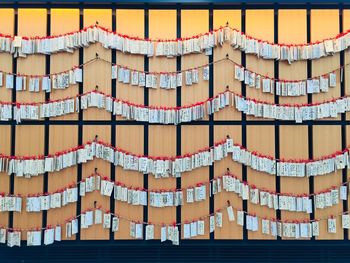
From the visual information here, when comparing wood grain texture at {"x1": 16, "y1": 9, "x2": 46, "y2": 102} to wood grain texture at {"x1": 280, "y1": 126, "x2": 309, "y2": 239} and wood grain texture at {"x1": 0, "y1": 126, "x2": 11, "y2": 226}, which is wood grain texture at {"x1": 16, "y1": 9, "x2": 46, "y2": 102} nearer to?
wood grain texture at {"x1": 0, "y1": 126, "x2": 11, "y2": 226}

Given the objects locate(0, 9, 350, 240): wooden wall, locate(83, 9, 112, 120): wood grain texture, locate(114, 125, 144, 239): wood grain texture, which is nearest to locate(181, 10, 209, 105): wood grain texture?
locate(0, 9, 350, 240): wooden wall

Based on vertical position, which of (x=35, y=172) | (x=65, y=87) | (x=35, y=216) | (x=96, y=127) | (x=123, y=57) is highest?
(x=123, y=57)

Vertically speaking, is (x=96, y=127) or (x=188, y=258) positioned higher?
(x=96, y=127)

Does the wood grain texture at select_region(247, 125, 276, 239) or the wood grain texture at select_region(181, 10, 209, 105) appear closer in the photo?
the wood grain texture at select_region(247, 125, 276, 239)

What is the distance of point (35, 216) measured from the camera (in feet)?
27.5

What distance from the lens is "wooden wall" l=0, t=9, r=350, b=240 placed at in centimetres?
840

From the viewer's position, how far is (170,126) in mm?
8523

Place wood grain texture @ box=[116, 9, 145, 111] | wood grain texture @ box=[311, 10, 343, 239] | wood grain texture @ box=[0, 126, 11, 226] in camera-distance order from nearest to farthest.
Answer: wood grain texture @ box=[0, 126, 11, 226]
wood grain texture @ box=[311, 10, 343, 239]
wood grain texture @ box=[116, 9, 145, 111]

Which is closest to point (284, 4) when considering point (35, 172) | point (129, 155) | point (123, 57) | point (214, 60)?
point (214, 60)

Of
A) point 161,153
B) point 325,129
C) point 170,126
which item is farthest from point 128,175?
point 325,129

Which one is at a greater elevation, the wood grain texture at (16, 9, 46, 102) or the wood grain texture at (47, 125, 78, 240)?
the wood grain texture at (16, 9, 46, 102)

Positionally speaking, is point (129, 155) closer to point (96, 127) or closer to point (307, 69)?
point (96, 127)

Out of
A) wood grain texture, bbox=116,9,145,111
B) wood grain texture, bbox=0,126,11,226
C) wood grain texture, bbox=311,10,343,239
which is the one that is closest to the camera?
wood grain texture, bbox=0,126,11,226

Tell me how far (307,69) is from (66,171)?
15.6 ft
